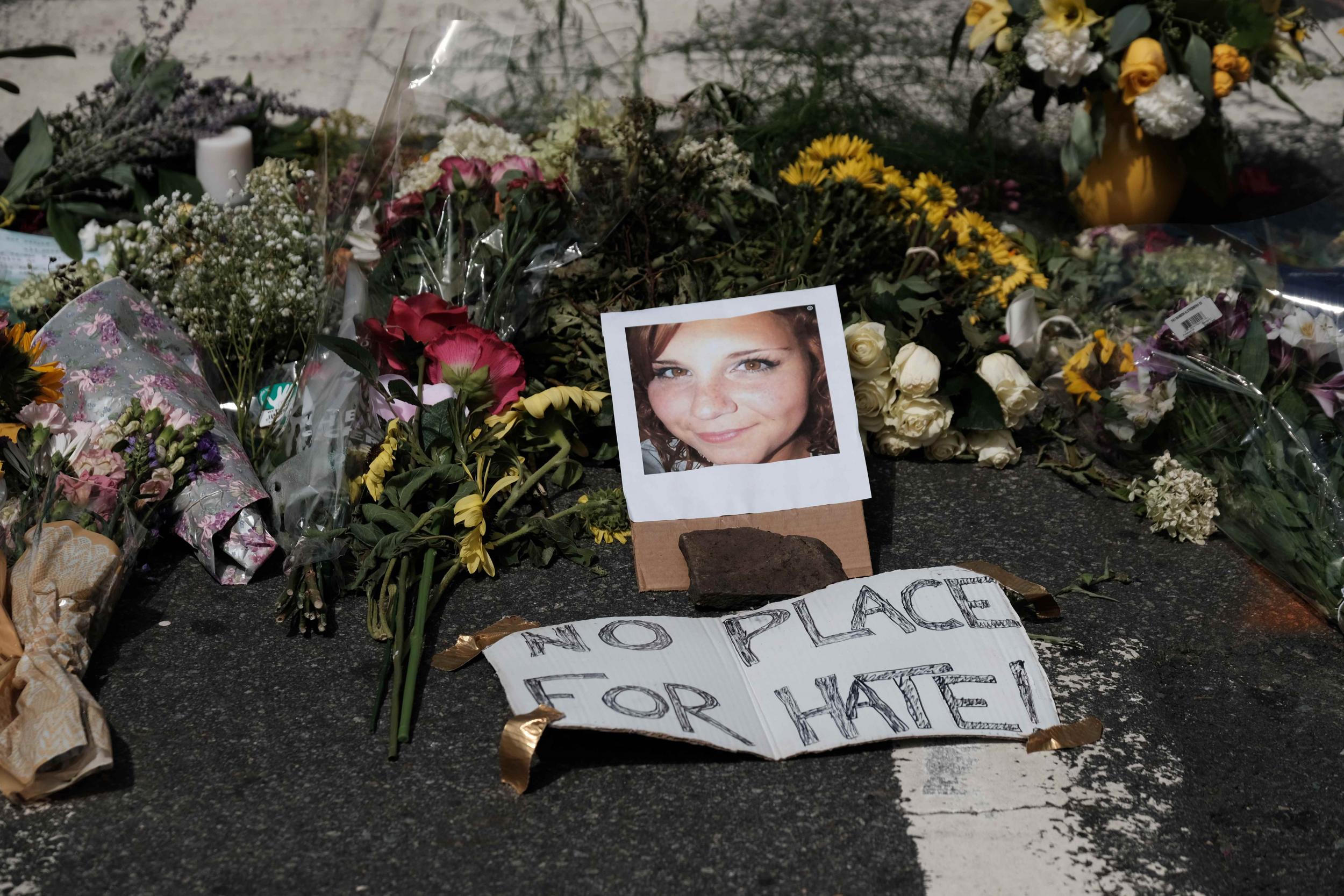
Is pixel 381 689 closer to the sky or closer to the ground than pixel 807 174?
closer to the ground

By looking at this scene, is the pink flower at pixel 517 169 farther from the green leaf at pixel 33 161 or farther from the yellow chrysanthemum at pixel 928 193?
the green leaf at pixel 33 161

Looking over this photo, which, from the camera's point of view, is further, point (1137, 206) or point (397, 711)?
point (1137, 206)

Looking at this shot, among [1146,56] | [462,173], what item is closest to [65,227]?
[462,173]

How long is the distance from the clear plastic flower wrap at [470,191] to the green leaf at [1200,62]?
5.66 feet

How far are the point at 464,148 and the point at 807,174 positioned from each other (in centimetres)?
96

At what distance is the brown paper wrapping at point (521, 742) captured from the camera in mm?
1791

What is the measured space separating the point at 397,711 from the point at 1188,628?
1515 mm

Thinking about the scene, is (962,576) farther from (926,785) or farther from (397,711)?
(397,711)

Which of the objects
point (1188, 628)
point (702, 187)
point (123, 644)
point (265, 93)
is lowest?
point (1188, 628)

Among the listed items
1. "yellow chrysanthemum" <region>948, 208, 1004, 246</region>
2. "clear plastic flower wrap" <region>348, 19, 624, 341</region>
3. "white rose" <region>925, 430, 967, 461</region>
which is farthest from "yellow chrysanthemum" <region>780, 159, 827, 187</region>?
"white rose" <region>925, 430, 967, 461</region>

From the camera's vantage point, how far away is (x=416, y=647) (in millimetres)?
2059

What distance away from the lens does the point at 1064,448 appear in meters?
2.89

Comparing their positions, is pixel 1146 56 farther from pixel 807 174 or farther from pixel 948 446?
pixel 948 446

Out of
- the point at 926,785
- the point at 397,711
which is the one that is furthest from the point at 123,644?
the point at 926,785
